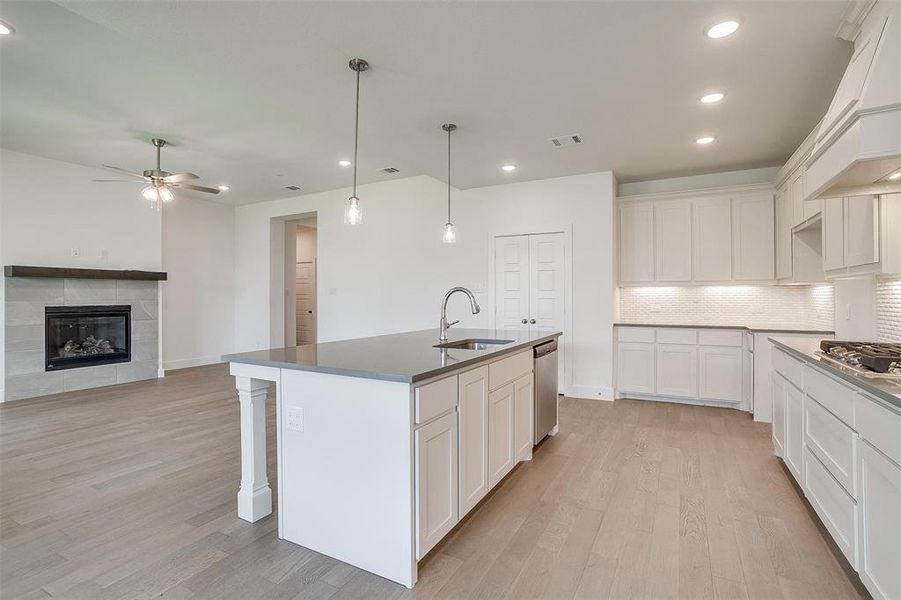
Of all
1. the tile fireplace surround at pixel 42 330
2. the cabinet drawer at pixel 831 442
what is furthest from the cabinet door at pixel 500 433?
the tile fireplace surround at pixel 42 330

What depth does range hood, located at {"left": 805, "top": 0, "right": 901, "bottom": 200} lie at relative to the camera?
1.67 meters

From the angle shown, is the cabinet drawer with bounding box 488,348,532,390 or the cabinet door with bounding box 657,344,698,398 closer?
the cabinet drawer with bounding box 488,348,532,390

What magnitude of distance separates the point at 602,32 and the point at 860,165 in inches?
54.8

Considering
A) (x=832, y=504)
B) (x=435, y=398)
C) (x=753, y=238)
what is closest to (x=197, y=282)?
(x=435, y=398)

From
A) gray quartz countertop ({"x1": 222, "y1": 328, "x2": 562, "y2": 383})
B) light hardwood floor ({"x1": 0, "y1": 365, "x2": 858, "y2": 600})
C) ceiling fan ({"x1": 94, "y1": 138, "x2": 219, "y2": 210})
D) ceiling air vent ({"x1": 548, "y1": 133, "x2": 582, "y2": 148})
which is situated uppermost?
ceiling air vent ({"x1": 548, "y1": 133, "x2": 582, "y2": 148})

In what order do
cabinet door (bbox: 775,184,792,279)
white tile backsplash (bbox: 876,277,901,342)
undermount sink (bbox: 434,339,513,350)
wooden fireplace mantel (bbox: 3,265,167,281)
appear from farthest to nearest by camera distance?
wooden fireplace mantel (bbox: 3,265,167,281) → cabinet door (bbox: 775,184,792,279) → undermount sink (bbox: 434,339,513,350) → white tile backsplash (bbox: 876,277,901,342)

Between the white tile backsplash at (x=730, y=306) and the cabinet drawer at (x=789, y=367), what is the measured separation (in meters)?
1.69

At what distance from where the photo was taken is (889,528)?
150cm

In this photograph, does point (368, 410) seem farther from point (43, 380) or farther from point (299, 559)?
point (43, 380)

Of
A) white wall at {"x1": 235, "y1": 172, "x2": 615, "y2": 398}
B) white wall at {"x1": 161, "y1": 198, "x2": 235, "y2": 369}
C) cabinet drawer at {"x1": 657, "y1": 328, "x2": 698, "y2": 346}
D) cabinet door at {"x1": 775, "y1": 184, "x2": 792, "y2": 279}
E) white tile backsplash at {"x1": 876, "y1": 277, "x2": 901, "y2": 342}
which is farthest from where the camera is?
white wall at {"x1": 161, "y1": 198, "x2": 235, "y2": 369}

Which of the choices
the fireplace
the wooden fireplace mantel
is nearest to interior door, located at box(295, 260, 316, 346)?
the wooden fireplace mantel

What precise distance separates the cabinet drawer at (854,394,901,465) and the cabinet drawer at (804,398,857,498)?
0.41 ft

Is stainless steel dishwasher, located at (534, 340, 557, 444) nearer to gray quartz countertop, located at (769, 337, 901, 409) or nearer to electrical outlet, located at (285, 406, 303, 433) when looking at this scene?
gray quartz countertop, located at (769, 337, 901, 409)

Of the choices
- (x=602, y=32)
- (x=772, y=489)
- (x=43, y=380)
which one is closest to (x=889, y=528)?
(x=772, y=489)
